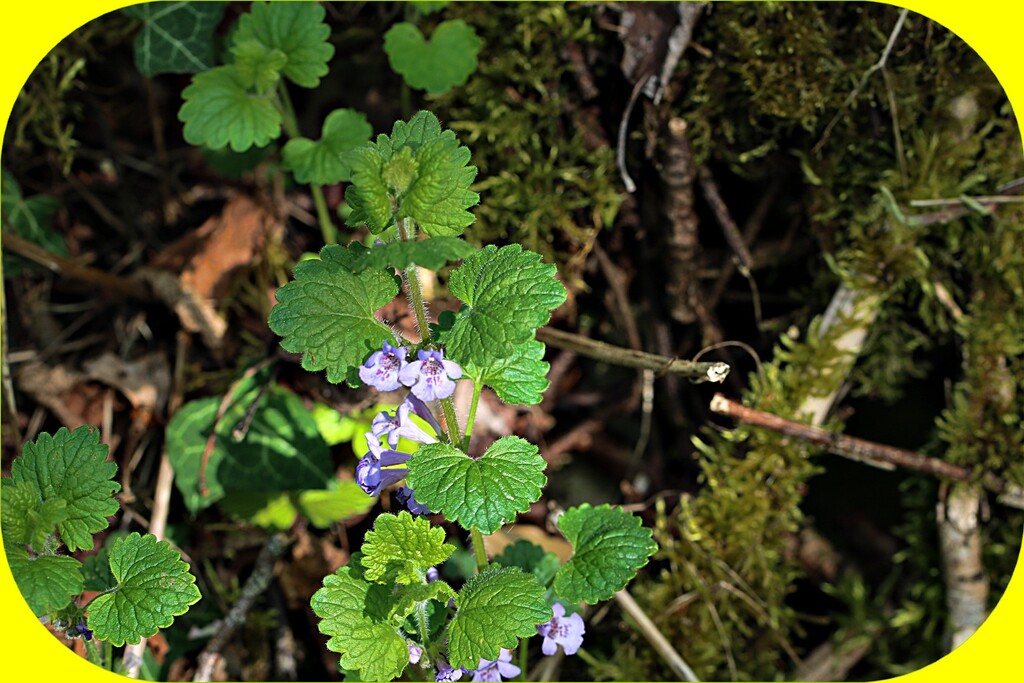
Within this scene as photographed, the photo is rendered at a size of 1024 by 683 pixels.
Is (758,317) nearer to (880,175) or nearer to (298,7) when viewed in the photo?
(880,175)

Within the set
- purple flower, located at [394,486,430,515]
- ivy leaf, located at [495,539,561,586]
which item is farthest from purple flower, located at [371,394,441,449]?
ivy leaf, located at [495,539,561,586]

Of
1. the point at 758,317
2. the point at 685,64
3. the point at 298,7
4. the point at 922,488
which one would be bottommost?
the point at 922,488

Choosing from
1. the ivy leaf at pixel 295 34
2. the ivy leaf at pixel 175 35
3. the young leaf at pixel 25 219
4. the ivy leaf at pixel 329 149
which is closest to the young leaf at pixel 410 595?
the ivy leaf at pixel 329 149

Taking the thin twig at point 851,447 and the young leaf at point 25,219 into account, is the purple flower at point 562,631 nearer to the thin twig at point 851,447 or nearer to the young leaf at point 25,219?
the thin twig at point 851,447

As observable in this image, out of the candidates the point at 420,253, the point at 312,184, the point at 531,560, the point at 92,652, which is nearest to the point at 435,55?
the point at 312,184

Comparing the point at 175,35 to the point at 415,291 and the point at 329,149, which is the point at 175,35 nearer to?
the point at 329,149

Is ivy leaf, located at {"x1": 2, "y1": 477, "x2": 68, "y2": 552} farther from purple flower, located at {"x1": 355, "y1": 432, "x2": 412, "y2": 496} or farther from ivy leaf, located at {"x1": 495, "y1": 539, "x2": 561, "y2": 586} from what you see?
ivy leaf, located at {"x1": 495, "y1": 539, "x2": 561, "y2": 586}

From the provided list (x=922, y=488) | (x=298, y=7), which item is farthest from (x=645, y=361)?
(x=298, y=7)
